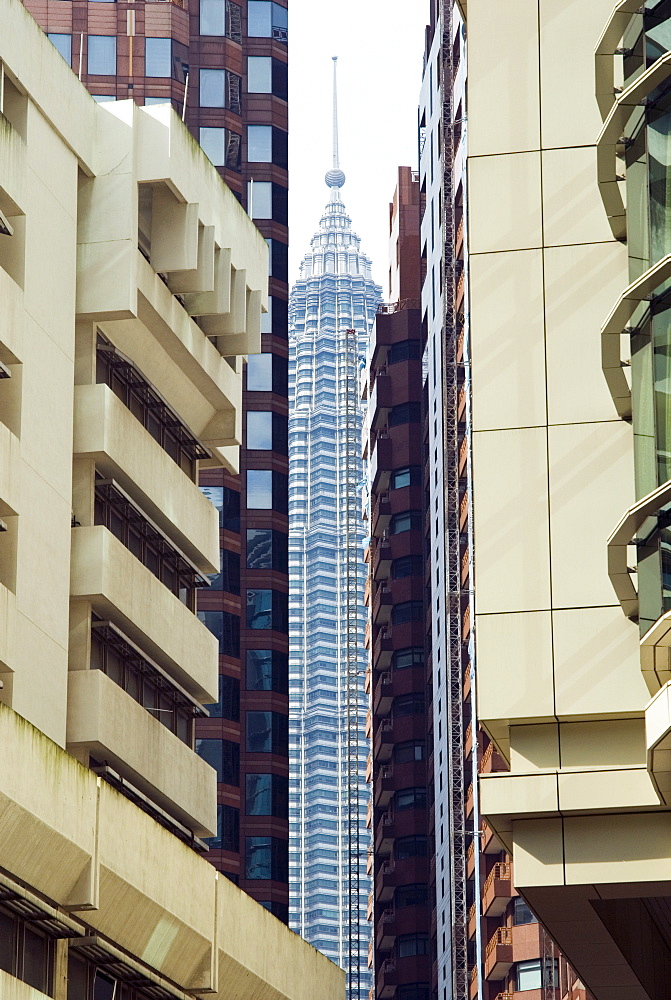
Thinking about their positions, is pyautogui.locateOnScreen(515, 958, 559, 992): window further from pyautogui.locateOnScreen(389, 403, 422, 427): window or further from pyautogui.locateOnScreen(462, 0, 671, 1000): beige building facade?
pyautogui.locateOnScreen(462, 0, 671, 1000): beige building facade

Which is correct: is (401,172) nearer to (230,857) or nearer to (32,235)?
(230,857)

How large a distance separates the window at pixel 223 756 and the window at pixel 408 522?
3418 centimetres

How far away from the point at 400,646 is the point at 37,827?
91.6 m

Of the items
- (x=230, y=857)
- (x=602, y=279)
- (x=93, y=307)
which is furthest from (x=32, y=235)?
(x=230, y=857)

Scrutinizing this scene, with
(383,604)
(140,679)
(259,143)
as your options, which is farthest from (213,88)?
(140,679)

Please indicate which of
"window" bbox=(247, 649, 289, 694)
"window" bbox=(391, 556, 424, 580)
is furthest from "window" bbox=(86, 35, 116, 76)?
"window" bbox=(391, 556, 424, 580)

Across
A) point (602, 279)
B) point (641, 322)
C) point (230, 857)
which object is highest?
point (230, 857)

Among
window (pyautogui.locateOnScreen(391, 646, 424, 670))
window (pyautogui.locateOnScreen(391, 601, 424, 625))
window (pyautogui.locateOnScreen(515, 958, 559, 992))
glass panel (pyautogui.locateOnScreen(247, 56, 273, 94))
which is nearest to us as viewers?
window (pyautogui.locateOnScreen(515, 958, 559, 992))

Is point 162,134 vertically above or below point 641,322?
above

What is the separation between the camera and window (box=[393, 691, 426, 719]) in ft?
399

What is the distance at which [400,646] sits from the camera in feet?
403

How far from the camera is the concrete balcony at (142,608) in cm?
4375

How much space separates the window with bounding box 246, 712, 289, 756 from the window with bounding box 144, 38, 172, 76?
3515cm

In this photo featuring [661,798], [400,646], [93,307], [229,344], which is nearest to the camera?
[661,798]
